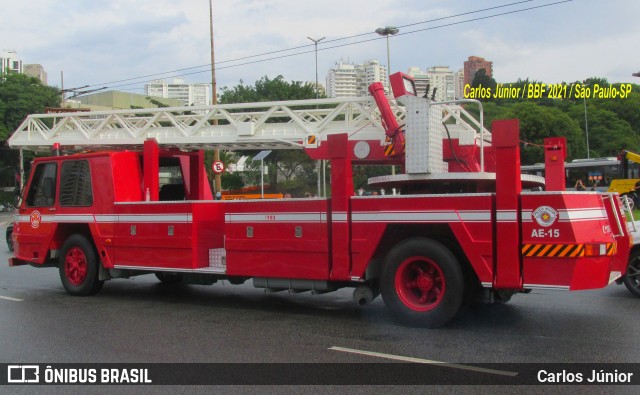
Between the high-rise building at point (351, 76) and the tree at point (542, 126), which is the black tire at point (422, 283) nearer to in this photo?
the tree at point (542, 126)

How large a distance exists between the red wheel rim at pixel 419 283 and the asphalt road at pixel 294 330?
0.35 m

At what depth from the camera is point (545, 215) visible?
20.7ft

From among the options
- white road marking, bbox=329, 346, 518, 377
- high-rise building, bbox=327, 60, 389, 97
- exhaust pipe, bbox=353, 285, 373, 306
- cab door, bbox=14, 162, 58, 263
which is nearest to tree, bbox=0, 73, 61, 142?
high-rise building, bbox=327, 60, 389, 97

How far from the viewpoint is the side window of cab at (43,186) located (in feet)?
33.3

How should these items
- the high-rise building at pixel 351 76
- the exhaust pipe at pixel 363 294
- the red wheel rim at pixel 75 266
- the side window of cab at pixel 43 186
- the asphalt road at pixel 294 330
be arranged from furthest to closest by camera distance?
the high-rise building at pixel 351 76
the side window of cab at pixel 43 186
the red wheel rim at pixel 75 266
the exhaust pipe at pixel 363 294
the asphalt road at pixel 294 330

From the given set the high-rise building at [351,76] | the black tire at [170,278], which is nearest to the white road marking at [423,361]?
the black tire at [170,278]

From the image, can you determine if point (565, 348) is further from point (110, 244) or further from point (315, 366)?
point (110, 244)

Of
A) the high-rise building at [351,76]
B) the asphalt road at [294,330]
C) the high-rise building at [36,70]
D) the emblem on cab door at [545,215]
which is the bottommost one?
the asphalt road at [294,330]

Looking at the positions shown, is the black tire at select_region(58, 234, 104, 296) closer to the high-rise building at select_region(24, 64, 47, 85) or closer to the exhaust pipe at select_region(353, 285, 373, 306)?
the exhaust pipe at select_region(353, 285, 373, 306)

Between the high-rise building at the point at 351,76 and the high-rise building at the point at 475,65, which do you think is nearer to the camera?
the high-rise building at the point at 351,76

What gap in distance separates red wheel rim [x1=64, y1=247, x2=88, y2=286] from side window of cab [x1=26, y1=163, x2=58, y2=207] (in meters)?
0.96

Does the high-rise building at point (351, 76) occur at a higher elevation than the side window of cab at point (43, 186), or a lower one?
higher

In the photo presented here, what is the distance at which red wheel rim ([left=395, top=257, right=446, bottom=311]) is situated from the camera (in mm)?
7066

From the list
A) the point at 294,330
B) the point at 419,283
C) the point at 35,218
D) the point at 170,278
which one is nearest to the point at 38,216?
the point at 35,218
